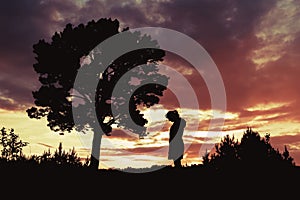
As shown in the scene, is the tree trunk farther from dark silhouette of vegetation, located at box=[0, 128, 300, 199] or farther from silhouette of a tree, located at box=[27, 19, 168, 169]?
dark silhouette of vegetation, located at box=[0, 128, 300, 199]

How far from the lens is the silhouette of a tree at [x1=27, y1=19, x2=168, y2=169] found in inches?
1437

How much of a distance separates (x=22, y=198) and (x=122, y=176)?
565cm

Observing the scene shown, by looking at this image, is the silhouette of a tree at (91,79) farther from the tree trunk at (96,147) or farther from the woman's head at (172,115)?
the woman's head at (172,115)

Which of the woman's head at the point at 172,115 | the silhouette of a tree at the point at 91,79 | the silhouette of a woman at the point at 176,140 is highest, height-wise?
the silhouette of a tree at the point at 91,79

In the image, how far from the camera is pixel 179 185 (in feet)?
48.6

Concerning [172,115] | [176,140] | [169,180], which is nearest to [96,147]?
A: [176,140]

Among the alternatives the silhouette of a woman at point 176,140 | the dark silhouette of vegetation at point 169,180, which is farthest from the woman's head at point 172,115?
the dark silhouette of vegetation at point 169,180

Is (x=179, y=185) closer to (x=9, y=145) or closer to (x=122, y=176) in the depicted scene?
(x=122, y=176)

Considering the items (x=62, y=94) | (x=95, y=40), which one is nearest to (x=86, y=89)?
(x=62, y=94)

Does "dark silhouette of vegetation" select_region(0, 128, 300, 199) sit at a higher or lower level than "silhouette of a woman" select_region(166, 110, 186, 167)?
lower

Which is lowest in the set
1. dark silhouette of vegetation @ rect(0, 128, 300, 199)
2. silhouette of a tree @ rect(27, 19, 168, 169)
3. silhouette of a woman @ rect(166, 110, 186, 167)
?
dark silhouette of vegetation @ rect(0, 128, 300, 199)

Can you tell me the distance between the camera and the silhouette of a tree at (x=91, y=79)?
120 feet

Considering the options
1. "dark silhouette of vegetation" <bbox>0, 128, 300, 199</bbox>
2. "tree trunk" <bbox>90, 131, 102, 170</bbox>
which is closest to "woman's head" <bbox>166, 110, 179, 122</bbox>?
"dark silhouette of vegetation" <bbox>0, 128, 300, 199</bbox>

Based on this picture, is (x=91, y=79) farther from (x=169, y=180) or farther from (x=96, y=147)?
(x=169, y=180)
